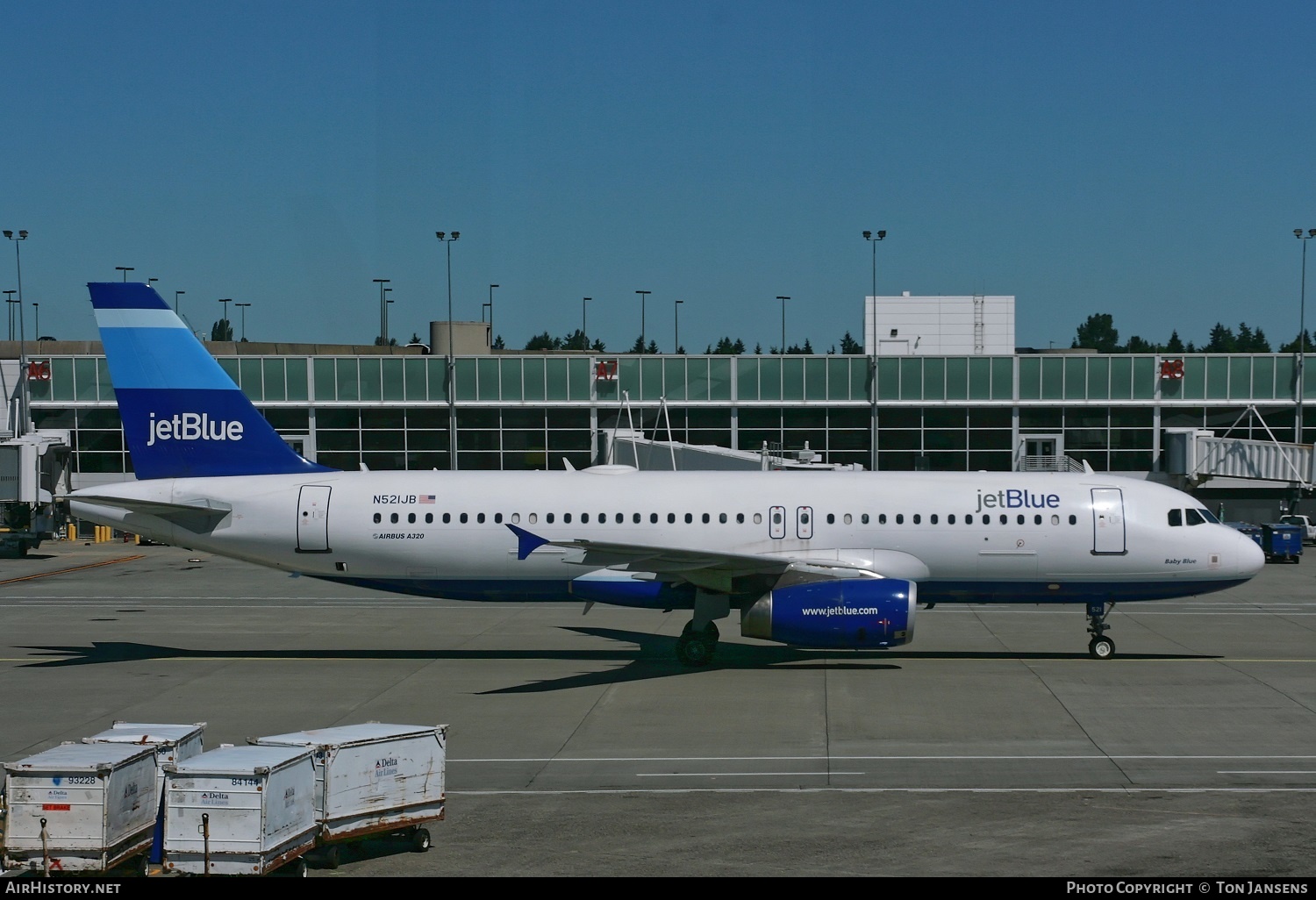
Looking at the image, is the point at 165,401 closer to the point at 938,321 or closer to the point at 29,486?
the point at 29,486

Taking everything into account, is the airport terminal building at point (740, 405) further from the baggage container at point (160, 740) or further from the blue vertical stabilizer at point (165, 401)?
the baggage container at point (160, 740)

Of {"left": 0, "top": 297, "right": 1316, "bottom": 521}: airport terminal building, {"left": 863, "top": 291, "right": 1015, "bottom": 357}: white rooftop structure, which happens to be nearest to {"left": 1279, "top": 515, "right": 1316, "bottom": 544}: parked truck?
{"left": 0, "top": 297, "right": 1316, "bottom": 521}: airport terminal building

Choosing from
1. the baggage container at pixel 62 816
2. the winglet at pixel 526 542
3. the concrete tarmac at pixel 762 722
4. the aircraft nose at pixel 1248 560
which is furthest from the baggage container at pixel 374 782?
the aircraft nose at pixel 1248 560

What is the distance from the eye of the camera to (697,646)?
26625 mm

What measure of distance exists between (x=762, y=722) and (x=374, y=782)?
30.2ft

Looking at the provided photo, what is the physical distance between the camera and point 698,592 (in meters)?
26.4

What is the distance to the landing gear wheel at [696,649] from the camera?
87.4 ft

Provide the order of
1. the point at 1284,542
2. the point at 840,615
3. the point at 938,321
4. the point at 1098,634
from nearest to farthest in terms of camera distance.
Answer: the point at 840,615 → the point at 1098,634 → the point at 1284,542 → the point at 938,321

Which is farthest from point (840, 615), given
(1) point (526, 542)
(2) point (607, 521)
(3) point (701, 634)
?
(1) point (526, 542)

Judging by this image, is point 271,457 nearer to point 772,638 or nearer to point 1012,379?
point 772,638

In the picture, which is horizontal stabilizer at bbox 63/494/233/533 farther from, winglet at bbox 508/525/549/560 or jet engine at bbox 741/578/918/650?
jet engine at bbox 741/578/918/650

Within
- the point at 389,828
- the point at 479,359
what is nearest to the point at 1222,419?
the point at 479,359

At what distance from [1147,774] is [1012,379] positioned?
50091 millimetres

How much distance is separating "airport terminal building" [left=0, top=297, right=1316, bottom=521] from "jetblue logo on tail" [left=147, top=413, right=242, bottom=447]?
36.6m
